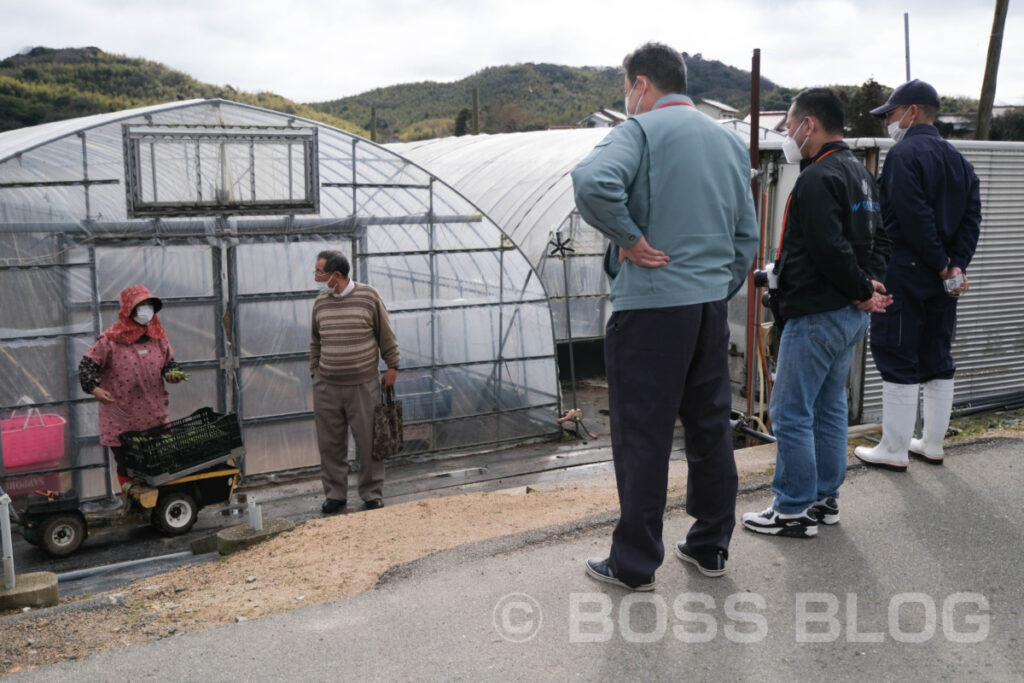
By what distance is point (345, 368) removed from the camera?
7328 millimetres

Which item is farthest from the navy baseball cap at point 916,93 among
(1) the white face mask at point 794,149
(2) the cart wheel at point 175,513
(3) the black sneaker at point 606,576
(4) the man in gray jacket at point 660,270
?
(2) the cart wheel at point 175,513

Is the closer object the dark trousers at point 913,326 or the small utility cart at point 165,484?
Answer: the dark trousers at point 913,326

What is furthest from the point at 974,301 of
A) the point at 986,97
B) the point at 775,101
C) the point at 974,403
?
the point at 775,101

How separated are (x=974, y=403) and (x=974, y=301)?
102 centimetres

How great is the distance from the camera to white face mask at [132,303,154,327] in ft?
23.5

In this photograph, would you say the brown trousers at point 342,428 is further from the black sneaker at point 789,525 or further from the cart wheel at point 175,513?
the black sneaker at point 789,525

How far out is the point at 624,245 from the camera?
3236 mm

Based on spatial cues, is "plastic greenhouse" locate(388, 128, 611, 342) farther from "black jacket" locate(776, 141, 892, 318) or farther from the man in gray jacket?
the man in gray jacket

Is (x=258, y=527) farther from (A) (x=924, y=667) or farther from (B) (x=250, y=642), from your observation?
(A) (x=924, y=667)

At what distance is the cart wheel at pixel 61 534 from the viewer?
23.1 ft

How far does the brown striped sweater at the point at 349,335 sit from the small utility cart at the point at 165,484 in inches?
44.8

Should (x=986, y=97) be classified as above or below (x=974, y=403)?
above

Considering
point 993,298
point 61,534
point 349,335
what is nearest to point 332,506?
point 349,335

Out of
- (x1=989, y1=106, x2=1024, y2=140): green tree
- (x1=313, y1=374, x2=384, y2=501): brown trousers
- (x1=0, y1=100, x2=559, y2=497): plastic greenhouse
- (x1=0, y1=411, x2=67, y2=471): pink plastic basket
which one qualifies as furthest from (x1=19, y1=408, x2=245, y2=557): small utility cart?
(x1=989, y1=106, x2=1024, y2=140): green tree
